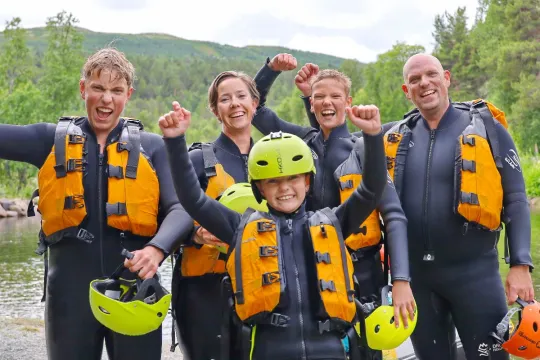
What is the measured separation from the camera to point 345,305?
3584mm

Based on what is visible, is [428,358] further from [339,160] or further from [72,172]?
[72,172]

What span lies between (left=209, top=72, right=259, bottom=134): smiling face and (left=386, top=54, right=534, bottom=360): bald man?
952 millimetres

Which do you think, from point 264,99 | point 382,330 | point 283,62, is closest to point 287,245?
point 382,330

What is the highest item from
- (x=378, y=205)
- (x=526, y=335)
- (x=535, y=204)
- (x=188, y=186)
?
(x=188, y=186)

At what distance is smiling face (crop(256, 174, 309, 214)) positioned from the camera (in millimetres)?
3721

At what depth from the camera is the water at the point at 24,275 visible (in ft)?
39.8

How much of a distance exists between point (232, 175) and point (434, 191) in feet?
4.13

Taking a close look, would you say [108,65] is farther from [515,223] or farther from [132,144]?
[515,223]

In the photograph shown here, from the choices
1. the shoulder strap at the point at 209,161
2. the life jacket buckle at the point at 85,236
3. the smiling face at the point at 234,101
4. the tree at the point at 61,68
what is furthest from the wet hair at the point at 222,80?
the tree at the point at 61,68

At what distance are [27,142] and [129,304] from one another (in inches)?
44.1

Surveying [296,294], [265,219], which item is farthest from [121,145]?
[296,294]

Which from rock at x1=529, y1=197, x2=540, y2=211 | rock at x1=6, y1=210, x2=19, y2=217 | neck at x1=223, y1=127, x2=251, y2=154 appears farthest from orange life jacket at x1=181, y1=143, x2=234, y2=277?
rock at x1=6, y1=210, x2=19, y2=217

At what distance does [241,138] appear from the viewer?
4633 mm

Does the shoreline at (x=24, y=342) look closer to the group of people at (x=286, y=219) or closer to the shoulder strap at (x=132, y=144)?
the group of people at (x=286, y=219)
